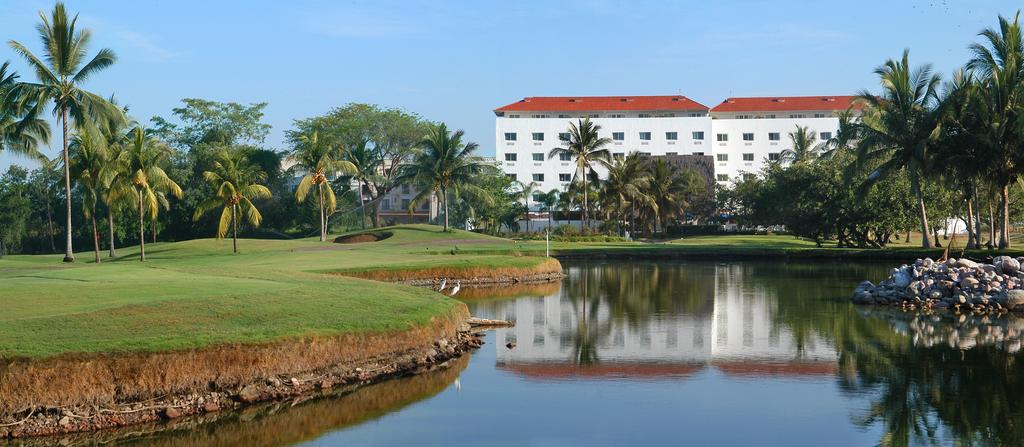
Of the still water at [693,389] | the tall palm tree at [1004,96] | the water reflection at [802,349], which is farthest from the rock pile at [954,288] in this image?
the tall palm tree at [1004,96]

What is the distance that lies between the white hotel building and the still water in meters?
99.4

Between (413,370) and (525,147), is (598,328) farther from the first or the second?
(525,147)

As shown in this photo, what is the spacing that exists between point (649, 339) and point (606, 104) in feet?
366

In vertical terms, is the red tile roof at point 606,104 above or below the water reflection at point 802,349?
above

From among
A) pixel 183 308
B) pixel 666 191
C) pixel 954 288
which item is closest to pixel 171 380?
pixel 183 308

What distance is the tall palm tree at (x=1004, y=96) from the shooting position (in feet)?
172

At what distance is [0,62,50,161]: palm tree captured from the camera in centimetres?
4344

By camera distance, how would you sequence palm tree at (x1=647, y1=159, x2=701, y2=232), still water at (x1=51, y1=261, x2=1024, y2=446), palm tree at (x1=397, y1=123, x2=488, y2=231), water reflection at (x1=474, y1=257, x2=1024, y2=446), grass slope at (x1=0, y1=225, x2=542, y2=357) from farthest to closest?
1. palm tree at (x1=647, y1=159, x2=701, y2=232)
2. palm tree at (x1=397, y1=123, x2=488, y2=231)
3. water reflection at (x1=474, y1=257, x2=1024, y2=446)
4. grass slope at (x1=0, y1=225, x2=542, y2=357)
5. still water at (x1=51, y1=261, x2=1024, y2=446)

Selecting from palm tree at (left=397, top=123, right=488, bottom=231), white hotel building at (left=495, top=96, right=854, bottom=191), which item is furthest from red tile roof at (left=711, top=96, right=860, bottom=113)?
palm tree at (left=397, top=123, right=488, bottom=231)

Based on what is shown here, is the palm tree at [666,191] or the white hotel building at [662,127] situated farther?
the white hotel building at [662,127]

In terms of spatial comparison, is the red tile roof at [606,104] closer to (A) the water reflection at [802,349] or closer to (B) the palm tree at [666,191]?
(B) the palm tree at [666,191]

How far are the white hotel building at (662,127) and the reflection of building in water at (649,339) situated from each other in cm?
9293

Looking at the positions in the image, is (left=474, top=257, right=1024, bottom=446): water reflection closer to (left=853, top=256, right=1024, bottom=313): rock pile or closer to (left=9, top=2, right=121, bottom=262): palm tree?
(left=853, top=256, right=1024, bottom=313): rock pile

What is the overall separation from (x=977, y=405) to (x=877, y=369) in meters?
4.17
